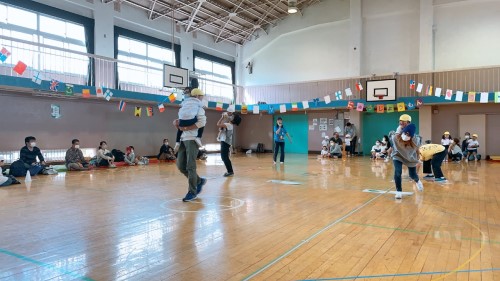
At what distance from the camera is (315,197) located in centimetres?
542

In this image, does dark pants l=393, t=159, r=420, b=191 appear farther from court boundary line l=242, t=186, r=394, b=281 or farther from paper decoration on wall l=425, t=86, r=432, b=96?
paper decoration on wall l=425, t=86, r=432, b=96

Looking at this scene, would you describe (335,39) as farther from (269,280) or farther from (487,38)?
(269,280)

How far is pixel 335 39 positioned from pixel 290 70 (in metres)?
2.92

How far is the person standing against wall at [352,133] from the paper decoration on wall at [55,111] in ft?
41.3

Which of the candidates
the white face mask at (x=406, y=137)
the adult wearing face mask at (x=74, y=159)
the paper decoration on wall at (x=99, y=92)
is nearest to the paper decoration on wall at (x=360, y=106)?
the paper decoration on wall at (x=99, y=92)

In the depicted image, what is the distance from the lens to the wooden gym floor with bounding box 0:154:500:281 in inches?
97.6

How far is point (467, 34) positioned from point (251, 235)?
16.4 metres

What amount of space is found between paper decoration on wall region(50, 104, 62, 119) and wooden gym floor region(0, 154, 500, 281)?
7.27m

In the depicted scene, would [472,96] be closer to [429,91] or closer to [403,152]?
[429,91]

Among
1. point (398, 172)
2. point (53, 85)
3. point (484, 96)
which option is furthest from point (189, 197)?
point (484, 96)

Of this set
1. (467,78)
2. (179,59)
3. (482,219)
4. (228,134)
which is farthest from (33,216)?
(467,78)

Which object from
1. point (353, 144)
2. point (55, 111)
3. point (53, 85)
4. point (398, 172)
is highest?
point (53, 85)

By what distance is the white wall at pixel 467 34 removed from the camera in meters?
14.9

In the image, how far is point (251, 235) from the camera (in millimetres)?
3350
